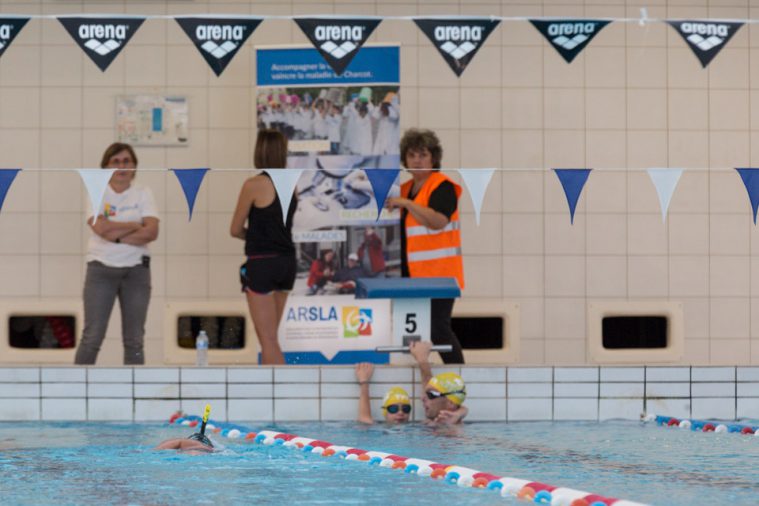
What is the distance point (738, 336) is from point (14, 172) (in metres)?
5.55

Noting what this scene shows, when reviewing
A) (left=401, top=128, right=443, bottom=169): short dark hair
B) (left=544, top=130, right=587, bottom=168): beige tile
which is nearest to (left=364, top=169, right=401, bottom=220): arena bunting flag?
(left=401, top=128, right=443, bottom=169): short dark hair

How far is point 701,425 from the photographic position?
688 centimetres

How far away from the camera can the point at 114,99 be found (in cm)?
969

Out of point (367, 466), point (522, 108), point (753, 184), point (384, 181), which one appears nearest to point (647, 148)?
point (522, 108)

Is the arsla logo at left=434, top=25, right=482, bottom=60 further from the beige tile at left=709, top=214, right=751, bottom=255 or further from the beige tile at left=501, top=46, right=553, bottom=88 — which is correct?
the beige tile at left=709, top=214, right=751, bottom=255

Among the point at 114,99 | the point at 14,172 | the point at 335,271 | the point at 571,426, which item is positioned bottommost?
the point at 571,426

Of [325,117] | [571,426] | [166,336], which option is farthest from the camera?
[166,336]

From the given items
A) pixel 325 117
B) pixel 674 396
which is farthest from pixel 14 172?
pixel 674 396

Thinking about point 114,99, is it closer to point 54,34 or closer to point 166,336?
point 54,34

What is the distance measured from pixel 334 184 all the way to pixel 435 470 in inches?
162

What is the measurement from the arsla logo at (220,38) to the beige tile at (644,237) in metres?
3.86

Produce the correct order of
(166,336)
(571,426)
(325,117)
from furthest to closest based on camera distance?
1. (166,336)
2. (325,117)
3. (571,426)

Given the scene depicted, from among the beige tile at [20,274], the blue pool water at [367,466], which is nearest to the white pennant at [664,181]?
the blue pool water at [367,466]

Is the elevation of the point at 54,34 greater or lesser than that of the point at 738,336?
greater
